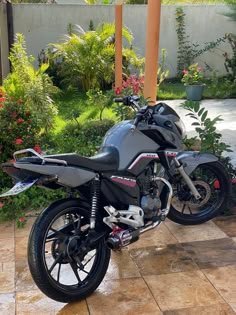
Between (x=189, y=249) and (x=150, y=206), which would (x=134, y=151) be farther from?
(x=189, y=249)

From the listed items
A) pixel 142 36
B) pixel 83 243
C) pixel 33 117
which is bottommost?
pixel 83 243

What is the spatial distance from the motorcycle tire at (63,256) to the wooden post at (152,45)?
7.08 feet

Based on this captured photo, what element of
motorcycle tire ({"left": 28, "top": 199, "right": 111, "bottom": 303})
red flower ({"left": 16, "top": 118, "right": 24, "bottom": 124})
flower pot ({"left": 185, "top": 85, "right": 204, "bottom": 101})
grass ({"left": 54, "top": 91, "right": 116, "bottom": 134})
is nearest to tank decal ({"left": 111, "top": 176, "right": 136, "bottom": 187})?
motorcycle tire ({"left": 28, "top": 199, "right": 111, "bottom": 303})

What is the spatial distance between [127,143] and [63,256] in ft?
2.77

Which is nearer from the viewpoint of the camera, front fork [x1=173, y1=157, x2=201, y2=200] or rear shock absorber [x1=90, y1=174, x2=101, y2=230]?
rear shock absorber [x1=90, y1=174, x2=101, y2=230]

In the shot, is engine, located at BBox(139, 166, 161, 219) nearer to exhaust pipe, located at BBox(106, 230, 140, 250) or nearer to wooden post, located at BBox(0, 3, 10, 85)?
exhaust pipe, located at BBox(106, 230, 140, 250)

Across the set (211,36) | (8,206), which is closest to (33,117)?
(8,206)

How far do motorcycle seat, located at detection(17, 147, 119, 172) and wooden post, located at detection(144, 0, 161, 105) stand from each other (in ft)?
→ 5.96

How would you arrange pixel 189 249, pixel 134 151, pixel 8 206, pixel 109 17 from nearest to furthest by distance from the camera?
pixel 134 151
pixel 189 249
pixel 8 206
pixel 109 17

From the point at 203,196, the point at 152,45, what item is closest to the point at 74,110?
the point at 152,45

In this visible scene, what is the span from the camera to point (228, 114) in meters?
8.43

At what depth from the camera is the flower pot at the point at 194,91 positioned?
9.70 m

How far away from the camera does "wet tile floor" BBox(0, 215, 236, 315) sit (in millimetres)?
2848

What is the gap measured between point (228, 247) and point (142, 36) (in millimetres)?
8973
